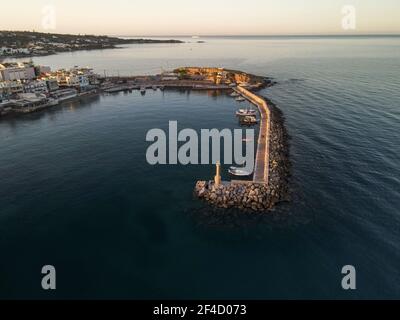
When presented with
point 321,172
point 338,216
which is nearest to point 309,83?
point 321,172

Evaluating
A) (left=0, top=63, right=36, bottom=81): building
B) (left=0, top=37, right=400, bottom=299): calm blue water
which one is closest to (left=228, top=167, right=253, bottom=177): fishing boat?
(left=0, top=37, right=400, bottom=299): calm blue water

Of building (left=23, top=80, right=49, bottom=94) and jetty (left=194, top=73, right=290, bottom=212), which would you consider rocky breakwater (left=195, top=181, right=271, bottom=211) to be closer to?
jetty (left=194, top=73, right=290, bottom=212)

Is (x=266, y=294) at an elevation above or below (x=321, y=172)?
below

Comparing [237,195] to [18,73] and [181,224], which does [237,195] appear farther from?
[18,73]

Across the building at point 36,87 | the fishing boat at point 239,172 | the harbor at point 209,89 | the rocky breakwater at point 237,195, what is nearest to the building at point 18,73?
the harbor at point 209,89

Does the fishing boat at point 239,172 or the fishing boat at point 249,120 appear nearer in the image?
the fishing boat at point 239,172

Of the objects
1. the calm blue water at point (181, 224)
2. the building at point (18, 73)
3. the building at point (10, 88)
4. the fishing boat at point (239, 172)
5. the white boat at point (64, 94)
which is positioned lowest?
Result: the calm blue water at point (181, 224)

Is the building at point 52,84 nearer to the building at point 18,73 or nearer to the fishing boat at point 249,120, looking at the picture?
the building at point 18,73
